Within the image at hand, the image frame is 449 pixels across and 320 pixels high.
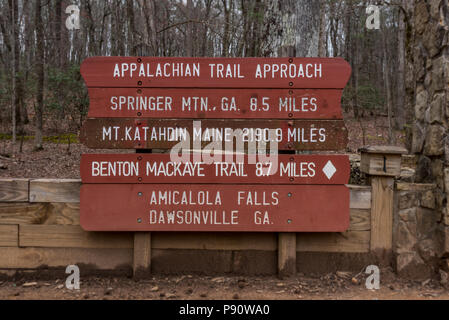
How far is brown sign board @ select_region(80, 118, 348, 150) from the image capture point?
3.73m

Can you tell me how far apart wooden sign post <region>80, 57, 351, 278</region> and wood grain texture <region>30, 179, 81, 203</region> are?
0.24 metres

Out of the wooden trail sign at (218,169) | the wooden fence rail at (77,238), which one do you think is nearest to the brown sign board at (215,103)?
the wooden trail sign at (218,169)

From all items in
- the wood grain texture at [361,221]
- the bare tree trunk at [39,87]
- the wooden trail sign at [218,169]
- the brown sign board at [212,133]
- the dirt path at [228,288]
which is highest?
the bare tree trunk at [39,87]

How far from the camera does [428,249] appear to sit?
3814 mm

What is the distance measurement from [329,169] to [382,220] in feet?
2.65

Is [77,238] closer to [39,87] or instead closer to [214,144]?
[214,144]

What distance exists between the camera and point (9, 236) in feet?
12.6

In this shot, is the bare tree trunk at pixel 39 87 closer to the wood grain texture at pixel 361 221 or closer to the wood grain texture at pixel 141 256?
the wood grain texture at pixel 141 256

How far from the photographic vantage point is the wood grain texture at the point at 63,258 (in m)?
3.83

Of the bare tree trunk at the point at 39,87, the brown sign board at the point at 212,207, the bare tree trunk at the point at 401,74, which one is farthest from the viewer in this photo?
the bare tree trunk at the point at 401,74

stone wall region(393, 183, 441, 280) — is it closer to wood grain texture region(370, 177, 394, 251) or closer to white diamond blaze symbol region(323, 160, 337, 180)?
wood grain texture region(370, 177, 394, 251)

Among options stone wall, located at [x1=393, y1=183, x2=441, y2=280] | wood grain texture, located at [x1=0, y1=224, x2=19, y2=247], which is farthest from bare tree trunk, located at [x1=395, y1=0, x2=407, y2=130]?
wood grain texture, located at [x1=0, y1=224, x2=19, y2=247]

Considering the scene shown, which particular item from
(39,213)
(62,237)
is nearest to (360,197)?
(62,237)

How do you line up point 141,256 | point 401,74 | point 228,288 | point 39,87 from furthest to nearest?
point 401,74, point 39,87, point 141,256, point 228,288
